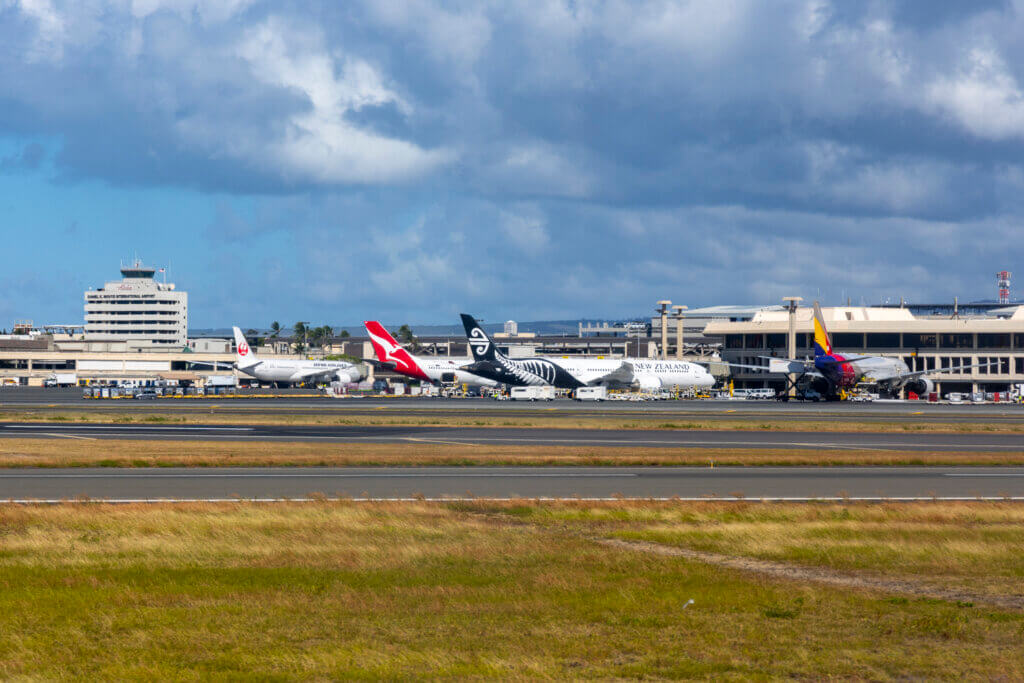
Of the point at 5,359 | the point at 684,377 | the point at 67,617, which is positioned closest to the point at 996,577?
the point at 67,617

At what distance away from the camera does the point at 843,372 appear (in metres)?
98.4

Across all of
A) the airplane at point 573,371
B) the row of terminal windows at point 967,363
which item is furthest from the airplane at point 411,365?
the row of terminal windows at point 967,363

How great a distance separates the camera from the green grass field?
11.2 m

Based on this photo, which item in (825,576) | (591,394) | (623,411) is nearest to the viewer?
(825,576)

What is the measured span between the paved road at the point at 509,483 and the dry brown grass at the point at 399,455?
5.74ft

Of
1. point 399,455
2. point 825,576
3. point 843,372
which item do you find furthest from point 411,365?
point 825,576

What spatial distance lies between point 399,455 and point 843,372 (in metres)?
70.2

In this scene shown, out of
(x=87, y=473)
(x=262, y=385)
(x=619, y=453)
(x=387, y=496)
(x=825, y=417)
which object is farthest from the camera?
(x=262, y=385)

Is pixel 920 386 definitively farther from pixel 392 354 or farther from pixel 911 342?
pixel 392 354

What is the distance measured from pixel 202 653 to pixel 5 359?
18410 cm

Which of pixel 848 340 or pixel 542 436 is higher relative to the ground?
pixel 848 340

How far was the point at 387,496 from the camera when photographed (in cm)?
2720

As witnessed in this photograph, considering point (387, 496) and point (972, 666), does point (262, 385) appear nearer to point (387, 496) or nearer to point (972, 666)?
point (387, 496)

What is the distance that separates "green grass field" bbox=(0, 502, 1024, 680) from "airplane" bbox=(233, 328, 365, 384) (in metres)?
115
